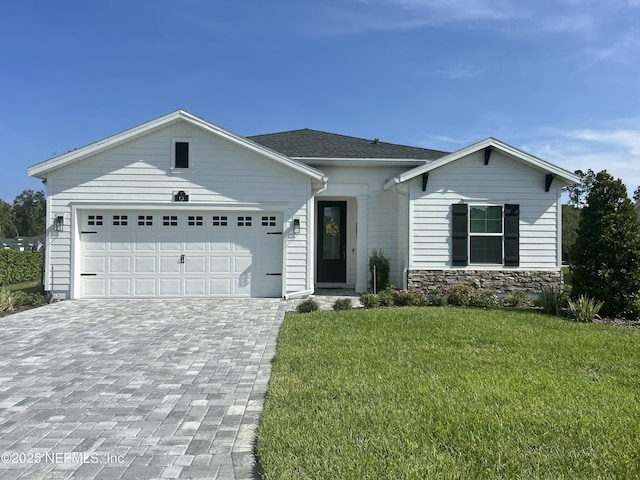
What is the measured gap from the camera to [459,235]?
36.3 ft

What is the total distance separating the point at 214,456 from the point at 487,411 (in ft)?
7.36

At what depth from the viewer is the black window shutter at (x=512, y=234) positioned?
11.1 metres

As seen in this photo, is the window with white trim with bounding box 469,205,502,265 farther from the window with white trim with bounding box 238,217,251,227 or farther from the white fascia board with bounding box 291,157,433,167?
the window with white trim with bounding box 238,217,251,227

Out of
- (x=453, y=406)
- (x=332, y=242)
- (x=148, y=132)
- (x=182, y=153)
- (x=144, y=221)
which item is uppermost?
(x=148, y=132)

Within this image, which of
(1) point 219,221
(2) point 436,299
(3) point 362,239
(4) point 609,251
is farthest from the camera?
(3) point 362,239

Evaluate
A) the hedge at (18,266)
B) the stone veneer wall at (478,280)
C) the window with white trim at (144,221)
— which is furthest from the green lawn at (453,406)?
the hedge at (18,266)

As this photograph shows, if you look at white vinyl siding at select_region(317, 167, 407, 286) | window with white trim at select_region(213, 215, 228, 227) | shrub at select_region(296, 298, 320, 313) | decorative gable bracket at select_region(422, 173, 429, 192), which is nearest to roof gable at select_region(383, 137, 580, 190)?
decorative gable bracket at select_region(422, 173, 429, 192)

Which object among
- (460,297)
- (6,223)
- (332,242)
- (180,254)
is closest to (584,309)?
(460,297)

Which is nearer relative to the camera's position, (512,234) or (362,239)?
(512,234)

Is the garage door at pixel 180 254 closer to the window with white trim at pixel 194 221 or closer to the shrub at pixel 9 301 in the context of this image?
the window with white trim at pixel 194 221

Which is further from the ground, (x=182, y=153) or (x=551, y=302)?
(x=182, y=153)

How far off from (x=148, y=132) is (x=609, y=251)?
10349 mm

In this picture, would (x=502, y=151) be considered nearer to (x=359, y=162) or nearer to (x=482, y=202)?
(x=482, y=202)

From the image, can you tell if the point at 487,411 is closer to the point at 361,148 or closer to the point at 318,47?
the point at 361,148
